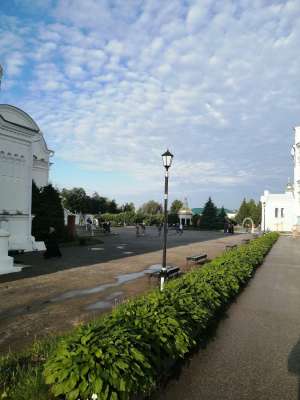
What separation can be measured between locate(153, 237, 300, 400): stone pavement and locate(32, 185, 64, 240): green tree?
52.5 feet

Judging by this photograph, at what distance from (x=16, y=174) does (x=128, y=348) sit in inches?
626

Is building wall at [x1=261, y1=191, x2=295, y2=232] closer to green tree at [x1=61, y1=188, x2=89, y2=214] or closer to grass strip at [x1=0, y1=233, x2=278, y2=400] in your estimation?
green tree at [x1=61, y1=188, x2=89, y2=214]

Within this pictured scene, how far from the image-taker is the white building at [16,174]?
17.4m

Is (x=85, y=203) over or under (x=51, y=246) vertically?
over

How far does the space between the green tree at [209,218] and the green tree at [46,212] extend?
46.1m

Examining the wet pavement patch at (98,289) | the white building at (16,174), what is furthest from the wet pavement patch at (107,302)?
the white building at (16,174)

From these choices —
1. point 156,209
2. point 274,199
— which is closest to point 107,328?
point 274,199

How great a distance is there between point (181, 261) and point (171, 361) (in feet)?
41.3

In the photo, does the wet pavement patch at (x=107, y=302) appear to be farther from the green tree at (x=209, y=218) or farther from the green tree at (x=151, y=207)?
the green tree at (x=151, y=207)

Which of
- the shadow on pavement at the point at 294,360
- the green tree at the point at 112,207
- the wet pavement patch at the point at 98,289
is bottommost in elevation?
the shadow on pavement at the point at 294,360

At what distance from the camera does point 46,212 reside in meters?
22.8

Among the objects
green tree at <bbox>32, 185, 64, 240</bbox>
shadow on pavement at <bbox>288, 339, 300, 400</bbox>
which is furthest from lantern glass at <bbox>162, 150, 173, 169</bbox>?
green tree at <bbox>32, 185, 64, 240</bbox>

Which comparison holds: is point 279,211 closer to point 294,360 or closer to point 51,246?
point 51,246

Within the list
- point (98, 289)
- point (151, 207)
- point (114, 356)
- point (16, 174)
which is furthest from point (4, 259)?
point (151, 207)
